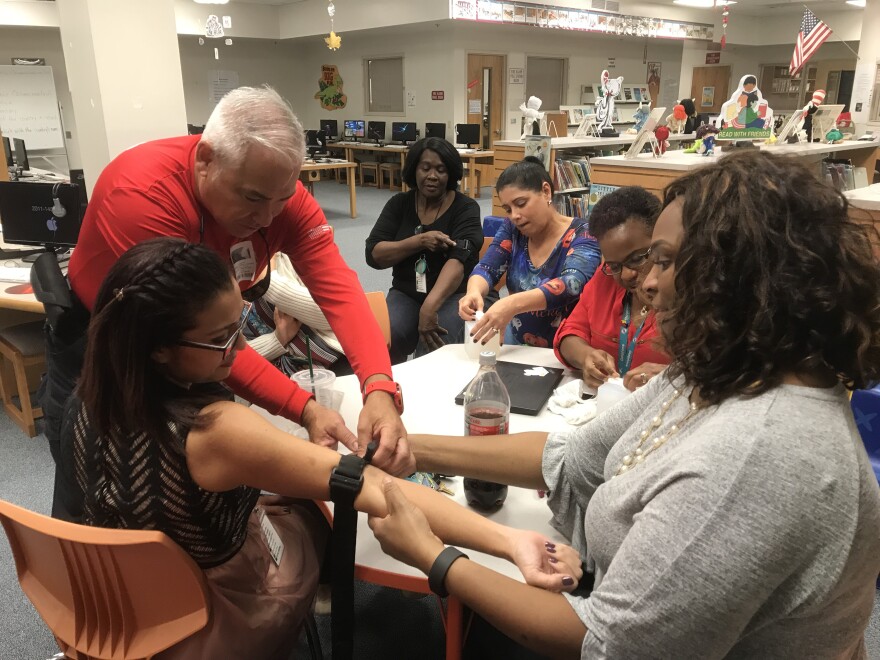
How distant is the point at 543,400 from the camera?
5.73 feet

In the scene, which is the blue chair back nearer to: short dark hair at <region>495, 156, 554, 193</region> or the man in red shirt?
short dark hair at <region>495, 156, 554, 193</region>

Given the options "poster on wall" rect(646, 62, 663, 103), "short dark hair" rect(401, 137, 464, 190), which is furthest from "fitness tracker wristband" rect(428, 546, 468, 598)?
"poster on wall" rect(646, 62, 663, 103)

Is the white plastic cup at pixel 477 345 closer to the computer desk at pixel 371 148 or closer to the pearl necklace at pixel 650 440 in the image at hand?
the pearl necklace at pixel 650 440

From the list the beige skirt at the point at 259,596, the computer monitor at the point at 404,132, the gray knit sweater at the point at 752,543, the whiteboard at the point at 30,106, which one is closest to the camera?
the gray knit sweater at the point at 752,543

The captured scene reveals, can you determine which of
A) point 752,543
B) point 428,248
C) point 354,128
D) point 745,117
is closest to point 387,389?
point 752,543

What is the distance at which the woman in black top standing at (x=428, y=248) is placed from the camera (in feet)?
10.1

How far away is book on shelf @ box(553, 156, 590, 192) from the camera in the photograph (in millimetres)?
5832

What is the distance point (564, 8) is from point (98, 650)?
1147 cm

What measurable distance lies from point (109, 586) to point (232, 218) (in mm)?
793

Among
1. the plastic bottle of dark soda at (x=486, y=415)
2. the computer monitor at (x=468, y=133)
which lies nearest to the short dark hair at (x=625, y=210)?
the plastic bottle of dark soda at (x=486, y=415)

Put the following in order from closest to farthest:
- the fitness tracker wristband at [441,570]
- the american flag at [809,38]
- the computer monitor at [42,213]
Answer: the fitness tracker wristband at [441,570], the computer monitor at [42,213], the american flag at [809,38]

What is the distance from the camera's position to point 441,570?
3.33ft

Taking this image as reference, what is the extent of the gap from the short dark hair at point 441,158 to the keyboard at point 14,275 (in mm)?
1970

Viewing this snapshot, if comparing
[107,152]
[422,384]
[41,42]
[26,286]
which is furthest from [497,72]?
[422,384]
